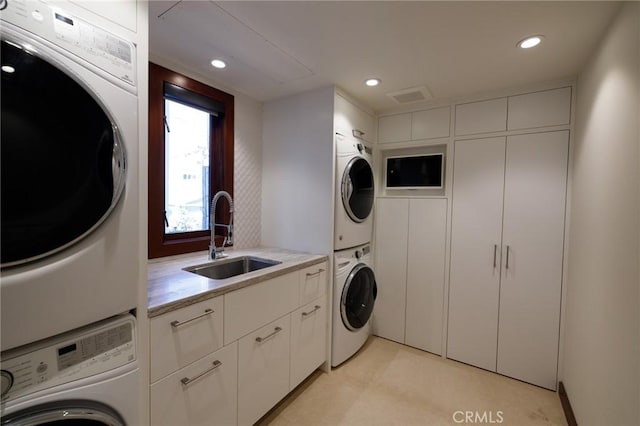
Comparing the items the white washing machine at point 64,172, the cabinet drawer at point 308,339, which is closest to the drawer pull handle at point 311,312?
the cabinet drawer at point 308,339

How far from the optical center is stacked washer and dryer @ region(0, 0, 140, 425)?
0.70 meters

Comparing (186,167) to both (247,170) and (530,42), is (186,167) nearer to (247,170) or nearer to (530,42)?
(247,170)

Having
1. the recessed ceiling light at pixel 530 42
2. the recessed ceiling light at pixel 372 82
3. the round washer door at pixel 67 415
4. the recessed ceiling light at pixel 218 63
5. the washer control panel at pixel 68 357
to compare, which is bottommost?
the round washer door at pixel 67 415

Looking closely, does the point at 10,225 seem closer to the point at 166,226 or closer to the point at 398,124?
the point at 166,226

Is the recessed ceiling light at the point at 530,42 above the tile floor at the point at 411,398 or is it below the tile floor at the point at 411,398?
above

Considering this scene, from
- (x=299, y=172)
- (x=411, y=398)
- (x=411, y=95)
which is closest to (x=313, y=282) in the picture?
(x=299, y=172)

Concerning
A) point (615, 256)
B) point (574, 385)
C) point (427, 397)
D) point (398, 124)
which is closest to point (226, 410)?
point (427, 397)

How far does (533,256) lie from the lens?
216cm

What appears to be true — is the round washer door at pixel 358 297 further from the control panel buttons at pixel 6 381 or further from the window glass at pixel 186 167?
the control panel buttons at pixel 6 381

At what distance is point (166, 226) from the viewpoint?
2.04 metres

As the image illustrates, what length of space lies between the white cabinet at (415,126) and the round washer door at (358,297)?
1.32 m

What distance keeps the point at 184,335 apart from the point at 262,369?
0.63 m

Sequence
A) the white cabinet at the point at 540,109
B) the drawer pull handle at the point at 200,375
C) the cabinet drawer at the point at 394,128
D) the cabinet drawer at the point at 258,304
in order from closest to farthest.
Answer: the drawer pull handle at the point at 200,375 → the cabinet drawer at the point at 258,304 → the white cabinet at the point at 540,109 → the cabinet drawer at the point at 394,128

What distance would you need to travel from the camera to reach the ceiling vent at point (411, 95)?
7.56ft
